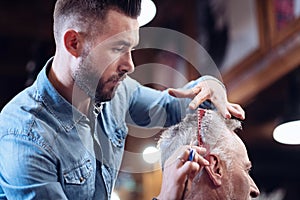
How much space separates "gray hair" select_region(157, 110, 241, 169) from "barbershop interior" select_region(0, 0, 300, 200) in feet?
3.07

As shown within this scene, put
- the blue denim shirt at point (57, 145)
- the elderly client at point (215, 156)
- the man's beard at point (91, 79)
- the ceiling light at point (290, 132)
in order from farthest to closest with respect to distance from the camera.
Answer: the ceiling light at point (290, 132), the elderly client at point (215, 156), the man's beard at point (91, 79), the blue denim shirt at point (57, 145)

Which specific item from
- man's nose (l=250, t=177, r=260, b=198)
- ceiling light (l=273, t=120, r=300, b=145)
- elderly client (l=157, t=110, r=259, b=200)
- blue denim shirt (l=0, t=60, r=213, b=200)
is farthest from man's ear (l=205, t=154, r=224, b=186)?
ceiling light (l=273, t=120, r=300, b=145)

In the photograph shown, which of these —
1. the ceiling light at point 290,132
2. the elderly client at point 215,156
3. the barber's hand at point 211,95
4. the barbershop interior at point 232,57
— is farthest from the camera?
the barbershop interior at point 232,57

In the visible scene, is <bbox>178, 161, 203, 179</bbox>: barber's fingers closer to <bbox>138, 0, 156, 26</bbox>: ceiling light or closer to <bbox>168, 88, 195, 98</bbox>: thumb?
<bbox>168, 88, 195, 98</bbox>: thumb

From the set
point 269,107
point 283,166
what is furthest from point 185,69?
point 283,166

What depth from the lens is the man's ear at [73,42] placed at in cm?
132

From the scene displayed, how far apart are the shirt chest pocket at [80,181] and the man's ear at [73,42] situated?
1.02 ft

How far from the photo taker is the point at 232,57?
3898 millimetres

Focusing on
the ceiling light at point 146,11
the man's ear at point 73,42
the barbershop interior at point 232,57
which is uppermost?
the barbershop interior at point 232,57

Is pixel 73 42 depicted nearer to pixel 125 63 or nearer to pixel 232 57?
pixel 125 63

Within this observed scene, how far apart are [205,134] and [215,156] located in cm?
7

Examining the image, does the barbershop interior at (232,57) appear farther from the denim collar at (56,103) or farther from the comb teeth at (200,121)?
the denim collar at (56,103)

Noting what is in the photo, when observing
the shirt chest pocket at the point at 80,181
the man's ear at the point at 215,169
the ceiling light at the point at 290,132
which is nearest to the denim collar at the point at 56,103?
the shirt chest pocket at the point at 80,181

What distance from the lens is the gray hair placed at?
1.48 meters
